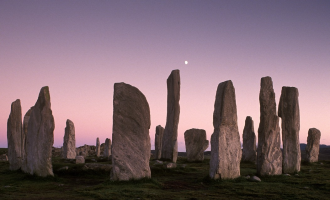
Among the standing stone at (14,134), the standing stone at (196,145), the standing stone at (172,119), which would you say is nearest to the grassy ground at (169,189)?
the standing stone at (14,134)

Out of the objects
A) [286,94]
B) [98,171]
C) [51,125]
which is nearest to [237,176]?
[286,94]

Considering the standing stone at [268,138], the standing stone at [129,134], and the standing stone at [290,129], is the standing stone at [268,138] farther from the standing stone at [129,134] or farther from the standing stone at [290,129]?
the standing stone at [129,134]

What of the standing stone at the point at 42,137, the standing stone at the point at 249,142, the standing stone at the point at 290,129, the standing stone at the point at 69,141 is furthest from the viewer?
the standing stone at the point at 69,141

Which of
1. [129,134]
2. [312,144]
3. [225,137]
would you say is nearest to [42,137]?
[129,134]

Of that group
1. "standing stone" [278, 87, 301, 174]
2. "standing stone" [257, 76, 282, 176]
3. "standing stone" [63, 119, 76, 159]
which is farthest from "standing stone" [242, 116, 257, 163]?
"standing stone" [63, 119, 76, 159]

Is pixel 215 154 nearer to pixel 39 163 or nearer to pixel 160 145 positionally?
pixel 39 163

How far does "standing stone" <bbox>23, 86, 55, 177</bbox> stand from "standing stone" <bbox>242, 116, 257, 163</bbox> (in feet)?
50.9

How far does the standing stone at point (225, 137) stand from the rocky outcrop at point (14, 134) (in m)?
11.0

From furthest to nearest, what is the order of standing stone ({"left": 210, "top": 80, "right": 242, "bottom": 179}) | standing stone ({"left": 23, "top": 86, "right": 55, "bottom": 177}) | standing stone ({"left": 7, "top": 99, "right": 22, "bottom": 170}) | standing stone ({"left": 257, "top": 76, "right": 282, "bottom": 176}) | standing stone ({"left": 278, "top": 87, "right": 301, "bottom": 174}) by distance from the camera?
1. standing stone ({"left": 7, "top": 99, "right": 22, "bottom": 170})
2. standing stone ({"left": 278, "top": 87, "right": 301, "bottom": 174})
3. standing stone ({"left": 257, "top": 76, "right": 282, "bottom": 176})
4. standing stone ({"left": 23, "top": 86, "right": 55, "bottom": 177})
5. standing stone ({"left": 210, "top": 80, "right": 242, "bottom": 179})

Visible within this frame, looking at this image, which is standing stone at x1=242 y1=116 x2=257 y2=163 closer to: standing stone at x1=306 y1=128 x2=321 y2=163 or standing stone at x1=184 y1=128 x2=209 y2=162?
standing stone at x1=184 y1=128 x2=209 y2=162

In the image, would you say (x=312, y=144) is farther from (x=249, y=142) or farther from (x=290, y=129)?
(x=290, y=129)

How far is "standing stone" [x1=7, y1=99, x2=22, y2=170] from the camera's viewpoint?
55.7 ft

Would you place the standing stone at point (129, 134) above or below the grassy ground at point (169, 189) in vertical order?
above

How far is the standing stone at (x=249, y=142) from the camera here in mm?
23714
